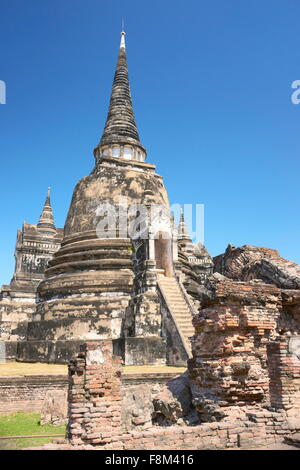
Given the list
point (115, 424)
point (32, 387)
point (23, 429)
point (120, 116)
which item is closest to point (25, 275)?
point (120, 116)

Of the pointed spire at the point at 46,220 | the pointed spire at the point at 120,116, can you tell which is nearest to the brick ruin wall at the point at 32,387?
the pointed spire at the point at 120,116

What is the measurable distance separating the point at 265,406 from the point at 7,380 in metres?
6.97

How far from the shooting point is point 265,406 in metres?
7.19

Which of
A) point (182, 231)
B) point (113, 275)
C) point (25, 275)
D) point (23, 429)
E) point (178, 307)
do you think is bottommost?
point (23, 429)

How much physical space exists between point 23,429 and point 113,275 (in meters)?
8.68

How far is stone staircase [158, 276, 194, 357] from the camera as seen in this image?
1368cm

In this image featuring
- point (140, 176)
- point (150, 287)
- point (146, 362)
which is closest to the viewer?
point (146, 362)

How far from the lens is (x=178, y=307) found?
15016mm

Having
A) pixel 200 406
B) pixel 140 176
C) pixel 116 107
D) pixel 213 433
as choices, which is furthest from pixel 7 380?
pixel 116 107

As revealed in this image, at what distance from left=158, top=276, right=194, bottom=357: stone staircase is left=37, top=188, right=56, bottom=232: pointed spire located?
16.8 metres

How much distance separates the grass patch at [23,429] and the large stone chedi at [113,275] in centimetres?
422

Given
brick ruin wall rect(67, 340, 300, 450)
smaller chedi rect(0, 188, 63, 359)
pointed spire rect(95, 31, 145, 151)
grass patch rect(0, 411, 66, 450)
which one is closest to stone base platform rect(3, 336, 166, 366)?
smaller chedi rect(0, 188, 63, 359)

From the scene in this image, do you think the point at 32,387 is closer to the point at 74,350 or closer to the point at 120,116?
the point at 74,350

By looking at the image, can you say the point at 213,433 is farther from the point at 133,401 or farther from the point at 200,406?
the point at 133,401
